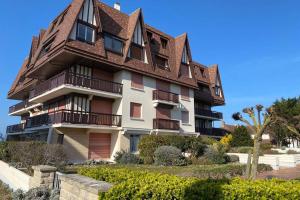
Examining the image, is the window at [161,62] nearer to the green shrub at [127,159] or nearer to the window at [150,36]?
the window at [150,36]

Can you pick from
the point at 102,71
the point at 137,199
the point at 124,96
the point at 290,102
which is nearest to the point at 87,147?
the point at 124,96

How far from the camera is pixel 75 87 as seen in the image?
19.5m

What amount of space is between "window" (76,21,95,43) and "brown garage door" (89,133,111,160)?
8196mm

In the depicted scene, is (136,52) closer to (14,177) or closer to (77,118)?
(77,118)

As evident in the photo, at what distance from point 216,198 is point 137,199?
1.48 m

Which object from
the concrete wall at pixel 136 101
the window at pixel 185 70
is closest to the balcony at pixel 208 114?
the window at pixel 185 70

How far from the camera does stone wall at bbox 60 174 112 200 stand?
17.9ft

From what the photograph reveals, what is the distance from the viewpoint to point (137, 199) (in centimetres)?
477

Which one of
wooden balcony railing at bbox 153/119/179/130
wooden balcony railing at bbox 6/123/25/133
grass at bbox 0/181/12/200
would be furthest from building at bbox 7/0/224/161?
grass at bbox 0/181/12/200

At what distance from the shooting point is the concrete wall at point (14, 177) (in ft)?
31.8

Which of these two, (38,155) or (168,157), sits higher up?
(38,155)

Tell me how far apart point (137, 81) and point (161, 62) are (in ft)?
18.0

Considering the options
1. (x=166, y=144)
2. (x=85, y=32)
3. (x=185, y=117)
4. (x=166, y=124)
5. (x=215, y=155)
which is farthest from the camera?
(x=185, y=117)

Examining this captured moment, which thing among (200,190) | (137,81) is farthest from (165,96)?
(200,190)
